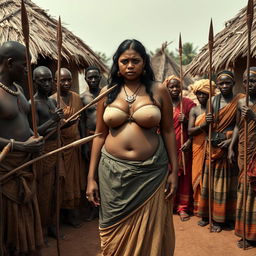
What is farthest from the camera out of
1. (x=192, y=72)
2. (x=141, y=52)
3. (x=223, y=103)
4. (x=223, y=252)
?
(x=192, y=72)

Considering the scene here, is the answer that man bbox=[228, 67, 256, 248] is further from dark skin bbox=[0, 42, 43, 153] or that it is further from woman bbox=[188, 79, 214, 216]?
dark skin bbox=[0, 42, 43, 153]

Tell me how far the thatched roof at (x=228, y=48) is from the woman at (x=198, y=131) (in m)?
1.24

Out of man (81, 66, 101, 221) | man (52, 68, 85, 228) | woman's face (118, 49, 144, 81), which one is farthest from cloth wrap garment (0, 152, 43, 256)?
man (81, 66, 101, 221)

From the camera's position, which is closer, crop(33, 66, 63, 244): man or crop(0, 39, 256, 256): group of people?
crop(0, 39, 256, 256): group of people

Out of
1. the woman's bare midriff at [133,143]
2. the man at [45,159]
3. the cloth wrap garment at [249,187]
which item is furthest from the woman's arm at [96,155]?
the cloth wrap garment at [249,187]

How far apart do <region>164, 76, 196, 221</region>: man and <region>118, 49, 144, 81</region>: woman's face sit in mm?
2655

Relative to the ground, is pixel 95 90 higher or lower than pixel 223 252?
higher

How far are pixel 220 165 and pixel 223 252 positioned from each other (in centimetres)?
118

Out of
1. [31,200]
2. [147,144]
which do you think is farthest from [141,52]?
[31,200]

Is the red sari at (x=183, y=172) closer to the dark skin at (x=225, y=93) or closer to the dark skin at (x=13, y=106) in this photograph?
the dark skin at (x=225, y=93)

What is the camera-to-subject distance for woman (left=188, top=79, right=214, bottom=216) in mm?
4836

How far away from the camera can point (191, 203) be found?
550 cm

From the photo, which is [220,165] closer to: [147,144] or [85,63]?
[147,144]

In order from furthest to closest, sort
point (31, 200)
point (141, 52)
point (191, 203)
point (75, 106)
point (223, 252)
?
point (191, 203)
point (75, 106)
point (223, 252)
point (31, 200)
point (141, 52)
